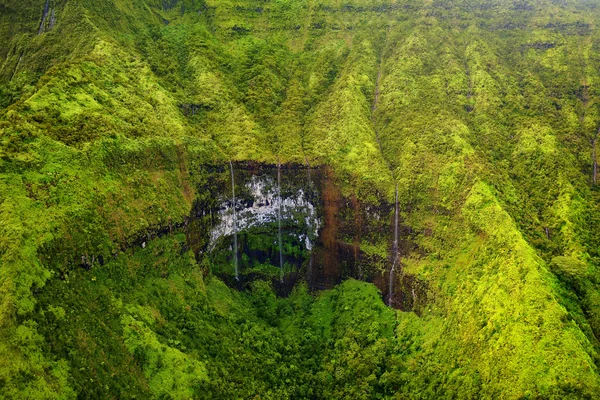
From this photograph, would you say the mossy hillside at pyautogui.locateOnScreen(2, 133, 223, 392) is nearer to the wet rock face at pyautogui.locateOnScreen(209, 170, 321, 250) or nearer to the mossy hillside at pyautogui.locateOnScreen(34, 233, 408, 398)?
the mossy hillside at pyautogui.locateOnScreen(34, 233, 408, 398)

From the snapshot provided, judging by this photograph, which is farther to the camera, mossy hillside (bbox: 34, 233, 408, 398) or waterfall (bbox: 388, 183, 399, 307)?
waterfall (bbox: 388, 183, 399, 307)

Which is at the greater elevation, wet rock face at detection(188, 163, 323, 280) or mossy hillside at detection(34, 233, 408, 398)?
wet rock face at detection(188, 163, 323, 280)

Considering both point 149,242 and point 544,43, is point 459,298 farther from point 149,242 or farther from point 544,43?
point 544,43

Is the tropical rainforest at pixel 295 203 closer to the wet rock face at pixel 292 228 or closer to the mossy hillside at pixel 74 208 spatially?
the mossy hillside at pixel 74 208

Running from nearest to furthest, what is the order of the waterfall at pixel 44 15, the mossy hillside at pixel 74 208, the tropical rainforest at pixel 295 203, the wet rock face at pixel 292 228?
the mossy hillside at pixel 74 208, the tropical rainforest at pixel 295 203, the wet rock face at pixel 292 228, the waterfall at pixel 44 15

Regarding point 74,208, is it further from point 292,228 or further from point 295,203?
point 292,228

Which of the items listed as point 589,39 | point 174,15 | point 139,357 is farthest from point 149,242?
point 589,39

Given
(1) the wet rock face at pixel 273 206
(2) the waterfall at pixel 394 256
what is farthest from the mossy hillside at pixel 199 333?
(1) the wet rock face at pixel 273 206

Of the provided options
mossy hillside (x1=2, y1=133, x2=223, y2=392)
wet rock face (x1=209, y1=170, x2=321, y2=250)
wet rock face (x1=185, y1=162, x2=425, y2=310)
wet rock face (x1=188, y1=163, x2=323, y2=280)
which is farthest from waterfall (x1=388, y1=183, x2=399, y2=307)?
mossy hillside (x1=2, y1=133, x2=223, y2=392)
